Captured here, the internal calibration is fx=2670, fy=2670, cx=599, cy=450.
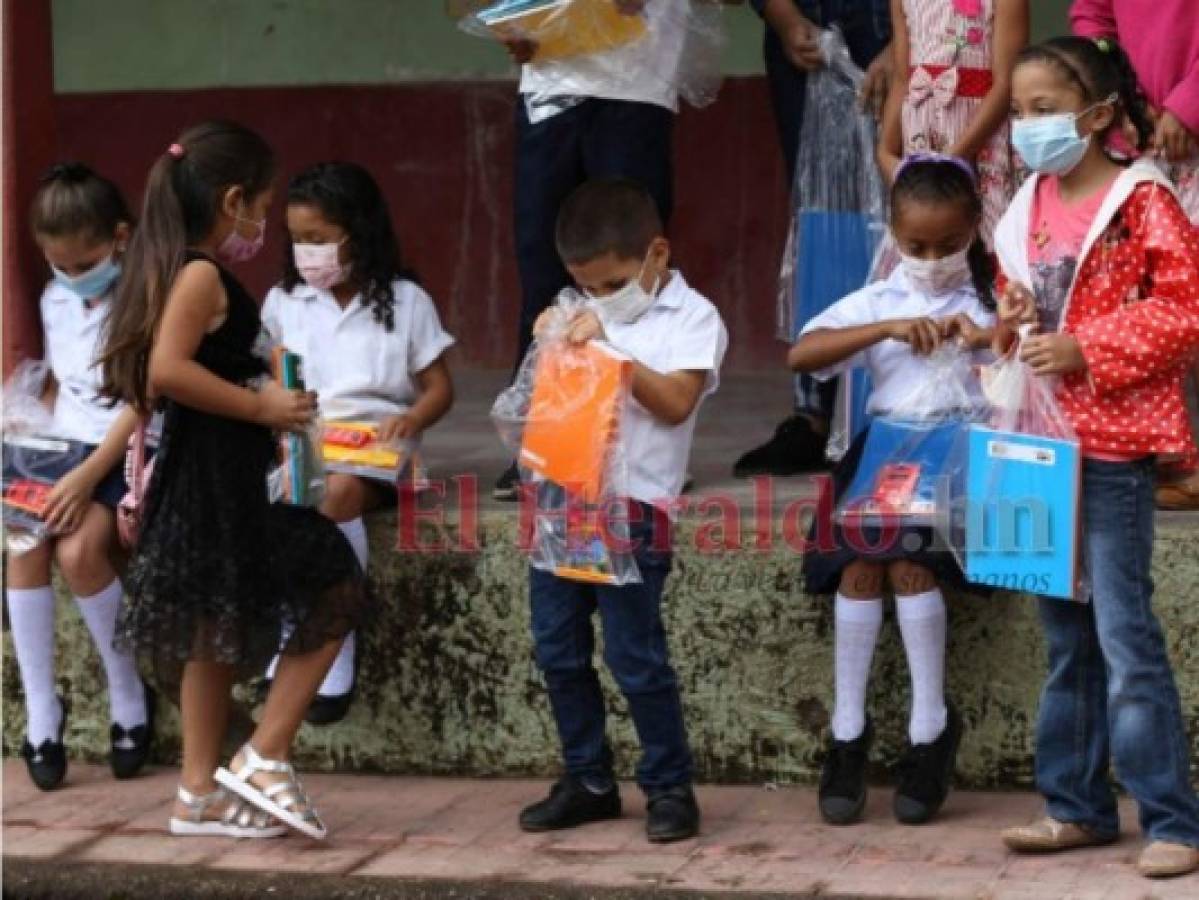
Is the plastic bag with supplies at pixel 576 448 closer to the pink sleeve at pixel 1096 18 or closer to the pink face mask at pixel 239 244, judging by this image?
the pink face mask at pixel 239 244

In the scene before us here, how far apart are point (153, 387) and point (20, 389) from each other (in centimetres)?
106

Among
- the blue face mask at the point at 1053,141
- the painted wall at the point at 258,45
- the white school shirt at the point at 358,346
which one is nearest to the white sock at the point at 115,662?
the white school shirt at the point at 358,346

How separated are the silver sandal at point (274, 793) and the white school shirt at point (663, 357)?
38.6 inches

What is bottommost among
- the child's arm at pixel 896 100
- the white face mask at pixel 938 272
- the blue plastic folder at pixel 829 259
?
the white face mask at pixel 938 272

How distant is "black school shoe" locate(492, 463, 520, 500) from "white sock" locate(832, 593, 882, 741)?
97 centimetres

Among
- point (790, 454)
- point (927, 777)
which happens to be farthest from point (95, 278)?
point (927, 777)

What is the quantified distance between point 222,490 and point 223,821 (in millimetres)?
719

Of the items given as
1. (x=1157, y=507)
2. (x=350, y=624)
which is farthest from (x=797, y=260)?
(x=350, y=624)

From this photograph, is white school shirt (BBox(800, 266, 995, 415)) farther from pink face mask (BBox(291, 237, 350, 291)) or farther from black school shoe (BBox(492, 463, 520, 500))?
pink face mask (BBox(291, 237, 350, 291))

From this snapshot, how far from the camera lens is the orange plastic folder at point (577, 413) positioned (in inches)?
208

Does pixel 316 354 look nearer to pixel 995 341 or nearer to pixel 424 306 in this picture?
pixel 424 306

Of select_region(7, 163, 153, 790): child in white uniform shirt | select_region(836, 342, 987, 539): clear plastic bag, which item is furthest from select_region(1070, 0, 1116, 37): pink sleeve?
select_region(7, 163, 153, 790): child in white uniform shirt

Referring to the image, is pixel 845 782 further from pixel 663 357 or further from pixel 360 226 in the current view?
pixel 360 226

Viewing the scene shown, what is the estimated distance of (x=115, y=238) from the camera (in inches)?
243
